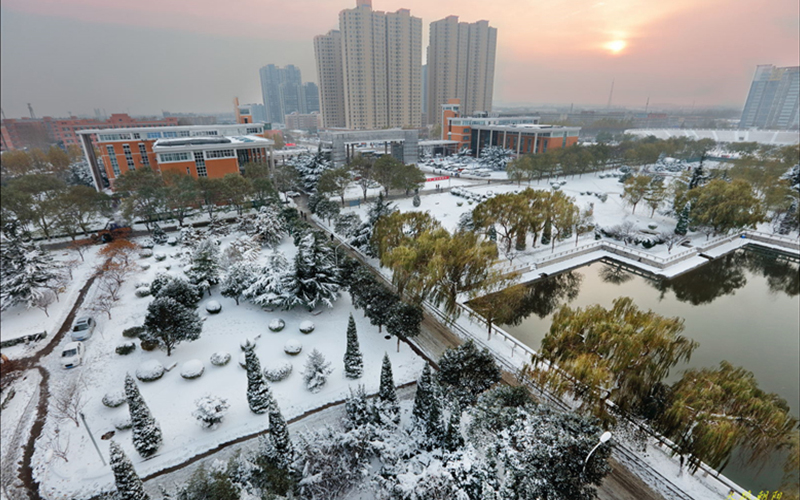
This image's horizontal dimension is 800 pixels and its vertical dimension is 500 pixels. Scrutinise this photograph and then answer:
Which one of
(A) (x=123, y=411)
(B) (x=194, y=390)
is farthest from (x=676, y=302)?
(A) (x=123, y=411)

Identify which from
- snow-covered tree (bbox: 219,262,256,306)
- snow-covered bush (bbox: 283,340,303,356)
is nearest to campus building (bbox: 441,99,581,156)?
snow-covered tree (bbox: 219,262,256,306)

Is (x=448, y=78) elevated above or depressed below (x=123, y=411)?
above

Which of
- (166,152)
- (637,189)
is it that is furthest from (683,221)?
(166,152)

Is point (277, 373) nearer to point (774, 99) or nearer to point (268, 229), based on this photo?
point (268, 229)

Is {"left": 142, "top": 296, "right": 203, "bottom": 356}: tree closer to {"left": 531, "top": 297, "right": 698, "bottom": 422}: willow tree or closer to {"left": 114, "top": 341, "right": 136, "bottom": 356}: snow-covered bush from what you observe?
{"left": 114, "top": 341, "right": 136, "bottom": 356}: snow-covered bush

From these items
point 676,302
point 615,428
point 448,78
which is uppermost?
point 448,78

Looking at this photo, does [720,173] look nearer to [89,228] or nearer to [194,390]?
[194,390]
